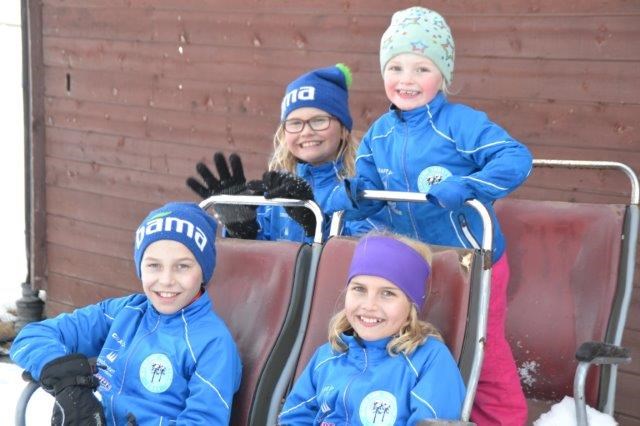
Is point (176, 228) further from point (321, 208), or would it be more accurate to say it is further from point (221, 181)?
point (221, 181)

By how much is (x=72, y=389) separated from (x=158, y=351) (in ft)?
0.99

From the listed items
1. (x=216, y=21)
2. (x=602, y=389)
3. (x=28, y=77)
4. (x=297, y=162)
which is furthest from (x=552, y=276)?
(x=28, y=77)

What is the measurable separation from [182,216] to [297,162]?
731 millimetres

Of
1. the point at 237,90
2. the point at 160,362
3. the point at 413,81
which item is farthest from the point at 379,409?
the point at 237,90

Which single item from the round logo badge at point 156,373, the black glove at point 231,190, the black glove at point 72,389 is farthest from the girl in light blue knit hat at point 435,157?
the black glove at point 72,389

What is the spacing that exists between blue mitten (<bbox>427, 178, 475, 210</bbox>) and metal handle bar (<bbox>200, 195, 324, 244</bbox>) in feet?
1.99

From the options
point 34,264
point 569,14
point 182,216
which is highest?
point 569,14

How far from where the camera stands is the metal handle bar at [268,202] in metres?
3.47

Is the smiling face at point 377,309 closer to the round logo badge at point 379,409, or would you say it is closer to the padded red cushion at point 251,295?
the round logo badge at point 379,409

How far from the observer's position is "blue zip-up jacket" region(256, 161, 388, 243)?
371 cm

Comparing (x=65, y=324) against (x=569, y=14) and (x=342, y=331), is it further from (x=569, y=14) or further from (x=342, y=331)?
(x=569, y=14)

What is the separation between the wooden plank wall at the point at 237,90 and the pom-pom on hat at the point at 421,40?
1.48m

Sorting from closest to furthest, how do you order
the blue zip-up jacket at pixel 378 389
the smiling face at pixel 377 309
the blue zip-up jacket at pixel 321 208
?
the blue zip-up jacket at pixel 378 389
the smiling face at pixel 377 309
the blue zip-up jacket at pixel 321 208

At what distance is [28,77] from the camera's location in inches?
319
